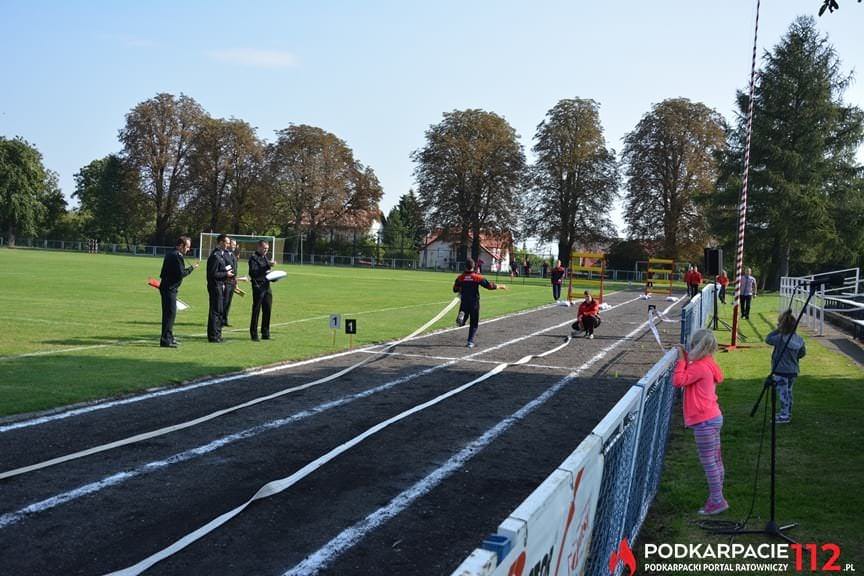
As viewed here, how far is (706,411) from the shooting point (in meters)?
6.38

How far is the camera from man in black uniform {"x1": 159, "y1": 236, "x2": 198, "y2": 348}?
14.0m

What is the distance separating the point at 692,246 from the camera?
66.1m

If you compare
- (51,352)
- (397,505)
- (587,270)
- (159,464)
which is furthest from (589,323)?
(587,270)

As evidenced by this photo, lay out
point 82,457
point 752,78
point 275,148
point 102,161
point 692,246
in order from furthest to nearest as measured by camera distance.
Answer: point 102,161
point 275,148
point 692,246
point 752,78
point 82,457

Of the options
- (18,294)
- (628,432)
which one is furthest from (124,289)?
(628,432)

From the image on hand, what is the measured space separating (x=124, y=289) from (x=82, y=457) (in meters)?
23.7

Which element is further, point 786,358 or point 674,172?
point 674,172

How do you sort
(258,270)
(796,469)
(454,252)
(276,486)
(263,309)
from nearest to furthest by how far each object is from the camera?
(276,486) → (796,469) → (258,270) → (263,309) → (454,252)

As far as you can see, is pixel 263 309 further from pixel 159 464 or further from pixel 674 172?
pixel 674 172

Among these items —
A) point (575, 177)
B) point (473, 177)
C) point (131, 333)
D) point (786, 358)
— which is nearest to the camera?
point (786, 358)

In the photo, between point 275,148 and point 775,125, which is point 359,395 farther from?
point 275,148

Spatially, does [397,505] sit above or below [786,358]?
below

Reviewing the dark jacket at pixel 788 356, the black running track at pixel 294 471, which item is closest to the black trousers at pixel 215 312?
the black running track at pixel 294 471

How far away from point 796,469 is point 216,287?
11.0 meters
